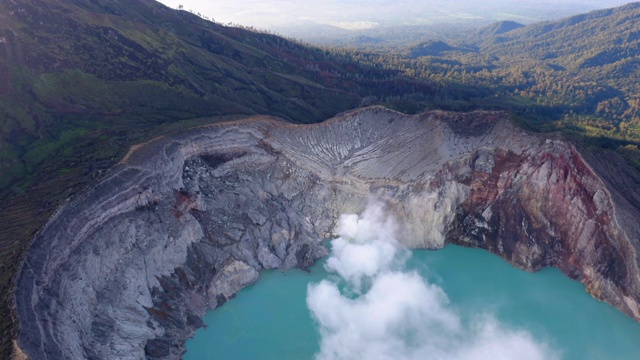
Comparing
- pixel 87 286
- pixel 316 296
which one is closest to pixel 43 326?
pixel 87 286

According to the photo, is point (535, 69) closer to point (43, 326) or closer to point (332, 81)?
point (332, 81)

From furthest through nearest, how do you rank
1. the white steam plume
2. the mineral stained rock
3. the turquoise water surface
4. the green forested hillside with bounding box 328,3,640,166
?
the green forested hillside with bounding box 328,3,640,166 → the turquoise water surface → the white steam plume → the mineral stained rock

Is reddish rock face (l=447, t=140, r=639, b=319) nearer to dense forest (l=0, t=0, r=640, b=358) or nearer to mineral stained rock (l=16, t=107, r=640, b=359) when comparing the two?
mineral stained rock (l=16, t=107, r=640, b=359)

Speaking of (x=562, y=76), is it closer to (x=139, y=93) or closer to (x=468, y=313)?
(x=468, y=313)

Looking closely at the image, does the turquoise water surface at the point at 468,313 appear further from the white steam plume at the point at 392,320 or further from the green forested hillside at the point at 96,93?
the green forested hillside at the point at 96,93

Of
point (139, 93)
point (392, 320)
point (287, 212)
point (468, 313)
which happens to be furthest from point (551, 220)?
point (139, 93)

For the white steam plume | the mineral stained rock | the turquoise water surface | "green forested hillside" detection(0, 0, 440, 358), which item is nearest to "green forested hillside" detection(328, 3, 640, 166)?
the mineral stained rock
